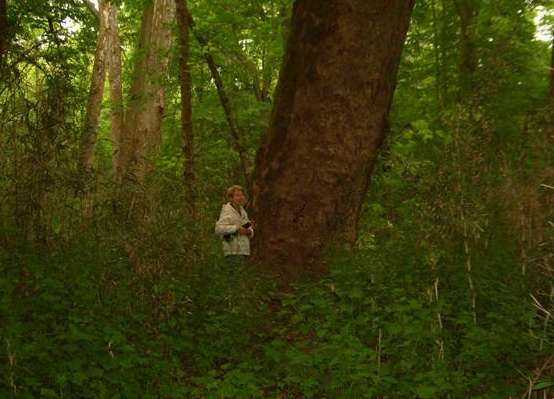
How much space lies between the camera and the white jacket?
693cm

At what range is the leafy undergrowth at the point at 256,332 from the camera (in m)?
4.15

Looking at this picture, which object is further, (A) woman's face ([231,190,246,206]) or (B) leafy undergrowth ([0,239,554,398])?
(A) woman's face ([231,190,246,206])

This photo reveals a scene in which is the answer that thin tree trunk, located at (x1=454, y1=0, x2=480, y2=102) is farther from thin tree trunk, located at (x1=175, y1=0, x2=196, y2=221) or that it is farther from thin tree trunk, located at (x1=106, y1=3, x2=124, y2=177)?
thin tree trunk, located at (x1=106, y1=3, x2=124, y2=177)

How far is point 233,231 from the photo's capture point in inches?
271

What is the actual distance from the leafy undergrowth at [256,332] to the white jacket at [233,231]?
2.55 feet

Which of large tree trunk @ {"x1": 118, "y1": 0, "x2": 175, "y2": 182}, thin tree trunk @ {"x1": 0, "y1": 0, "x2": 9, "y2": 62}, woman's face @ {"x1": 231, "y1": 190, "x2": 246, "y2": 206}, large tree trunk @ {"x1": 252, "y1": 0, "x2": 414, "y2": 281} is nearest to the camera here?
thin tree trunk @ {"x1": 0, "y1": 0, "x2": 9, "y2": 62}

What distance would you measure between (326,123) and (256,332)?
2.36m

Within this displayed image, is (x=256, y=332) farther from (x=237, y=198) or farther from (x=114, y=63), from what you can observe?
(x=114, y=63)

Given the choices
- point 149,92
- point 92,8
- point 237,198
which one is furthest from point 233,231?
point 92,8

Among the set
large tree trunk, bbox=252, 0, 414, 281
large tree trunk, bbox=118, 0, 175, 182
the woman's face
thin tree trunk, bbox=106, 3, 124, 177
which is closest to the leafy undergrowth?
large tree trunk, bbox=252, 0, 414, 281

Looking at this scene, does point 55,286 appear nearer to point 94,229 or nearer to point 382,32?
point 94,229

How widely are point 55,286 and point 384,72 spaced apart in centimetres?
400

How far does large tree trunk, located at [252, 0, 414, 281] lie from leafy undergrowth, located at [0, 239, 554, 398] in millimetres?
631

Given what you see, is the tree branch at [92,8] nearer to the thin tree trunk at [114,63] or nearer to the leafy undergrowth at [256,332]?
the thin tree trunk at [114,63]
